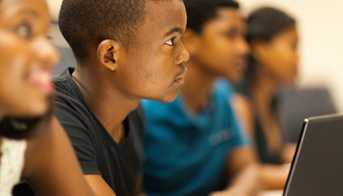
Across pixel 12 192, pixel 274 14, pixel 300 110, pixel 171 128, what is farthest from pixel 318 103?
pixel 12 192

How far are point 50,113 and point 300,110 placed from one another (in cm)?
220

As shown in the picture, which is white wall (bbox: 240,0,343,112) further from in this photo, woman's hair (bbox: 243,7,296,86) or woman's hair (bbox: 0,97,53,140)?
woman's hair (bbox: 0,97,53,140)

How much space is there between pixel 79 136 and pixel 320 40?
8.38 ft

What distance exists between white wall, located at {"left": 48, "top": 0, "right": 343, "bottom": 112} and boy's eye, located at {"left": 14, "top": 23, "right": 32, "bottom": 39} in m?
2.65

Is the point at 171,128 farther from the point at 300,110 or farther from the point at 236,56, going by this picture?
the point at 300,110

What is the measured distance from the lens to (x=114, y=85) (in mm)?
1085

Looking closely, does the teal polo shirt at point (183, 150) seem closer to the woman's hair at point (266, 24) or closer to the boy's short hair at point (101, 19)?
the woman's hair at point (266, 24)

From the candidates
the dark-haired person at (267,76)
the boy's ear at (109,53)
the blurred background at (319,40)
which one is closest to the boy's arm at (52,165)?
the boy's ear at (109,53)

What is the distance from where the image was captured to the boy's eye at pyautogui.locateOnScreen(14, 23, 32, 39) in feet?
2.20

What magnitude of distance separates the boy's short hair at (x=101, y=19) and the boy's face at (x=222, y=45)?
0.82 metres

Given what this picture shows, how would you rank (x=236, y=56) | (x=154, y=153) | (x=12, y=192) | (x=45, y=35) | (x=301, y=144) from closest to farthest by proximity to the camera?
1. (x=45, y=35)
2. (x=12, y=192)
3. (x=301, y=144)
4. (x=154, y=153)
5. (x=236, y=56)

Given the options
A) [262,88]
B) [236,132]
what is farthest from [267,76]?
[236,132]

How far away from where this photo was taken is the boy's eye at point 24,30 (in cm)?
67

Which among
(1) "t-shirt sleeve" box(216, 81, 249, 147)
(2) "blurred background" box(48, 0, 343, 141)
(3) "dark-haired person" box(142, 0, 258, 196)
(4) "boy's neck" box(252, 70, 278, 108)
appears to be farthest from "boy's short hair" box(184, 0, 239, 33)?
(2) "blurred background" box(48, 0, 343, 141)
